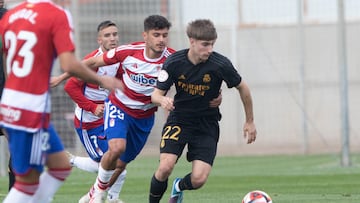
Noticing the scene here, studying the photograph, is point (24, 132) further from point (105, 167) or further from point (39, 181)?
point (105, 167)

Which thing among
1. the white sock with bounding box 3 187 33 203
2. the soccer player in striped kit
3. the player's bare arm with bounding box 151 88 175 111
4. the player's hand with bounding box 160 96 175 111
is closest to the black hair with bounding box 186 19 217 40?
the player's bare arm with bounding box 151 88 175 111

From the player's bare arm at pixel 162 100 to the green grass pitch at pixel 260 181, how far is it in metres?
2.22

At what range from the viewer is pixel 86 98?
11914mm

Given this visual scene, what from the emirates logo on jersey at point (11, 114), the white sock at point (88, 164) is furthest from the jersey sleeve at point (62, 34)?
the white sock at point (88, 164)

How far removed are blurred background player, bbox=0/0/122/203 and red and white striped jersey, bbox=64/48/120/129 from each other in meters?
4.09

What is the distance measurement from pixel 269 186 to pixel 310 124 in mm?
9768

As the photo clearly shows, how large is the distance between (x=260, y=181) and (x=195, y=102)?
484cm

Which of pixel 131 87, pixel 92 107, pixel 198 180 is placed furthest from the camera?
pixel 92 107

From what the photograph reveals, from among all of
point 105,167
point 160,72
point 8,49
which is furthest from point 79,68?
point 105,167

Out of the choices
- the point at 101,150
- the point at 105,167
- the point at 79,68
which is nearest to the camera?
the point at 79,68

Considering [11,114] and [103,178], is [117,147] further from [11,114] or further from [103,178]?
[11,114]

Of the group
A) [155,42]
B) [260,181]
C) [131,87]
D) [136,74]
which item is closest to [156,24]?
[155,42]

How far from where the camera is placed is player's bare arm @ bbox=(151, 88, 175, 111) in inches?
363

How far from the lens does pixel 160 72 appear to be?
9.95m
